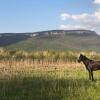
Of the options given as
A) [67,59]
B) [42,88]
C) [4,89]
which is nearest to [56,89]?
[42,88]

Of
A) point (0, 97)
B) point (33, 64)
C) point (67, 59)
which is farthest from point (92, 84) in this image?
point (67, 59)

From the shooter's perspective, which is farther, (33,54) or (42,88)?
(33,54)

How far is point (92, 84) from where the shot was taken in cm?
1830

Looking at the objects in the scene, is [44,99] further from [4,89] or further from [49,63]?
[49,63]

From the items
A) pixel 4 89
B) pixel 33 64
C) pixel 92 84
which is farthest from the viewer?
pixel 33 64

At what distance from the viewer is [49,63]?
32.1 m

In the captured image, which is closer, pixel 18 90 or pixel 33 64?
pixel 18 90

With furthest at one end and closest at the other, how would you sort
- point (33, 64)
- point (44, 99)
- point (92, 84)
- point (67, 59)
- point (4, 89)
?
1. point (67, 59)
2. point (33, 64)
3. point (92, 84)
4. point (4, 89)
5. point (44, 99)

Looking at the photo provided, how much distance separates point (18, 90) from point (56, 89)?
1631mm

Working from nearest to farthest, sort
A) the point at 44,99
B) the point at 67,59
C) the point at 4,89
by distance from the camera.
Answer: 1. the point at 44,99
2. the point at 4,89
3. the point at 67,59

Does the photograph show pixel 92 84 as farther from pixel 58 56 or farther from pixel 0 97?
pixel 58 56

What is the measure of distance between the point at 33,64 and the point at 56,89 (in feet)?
46.5

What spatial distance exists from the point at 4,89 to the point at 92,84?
180 inches

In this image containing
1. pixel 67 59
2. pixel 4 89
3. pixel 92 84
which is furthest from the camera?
pixel 67 59
